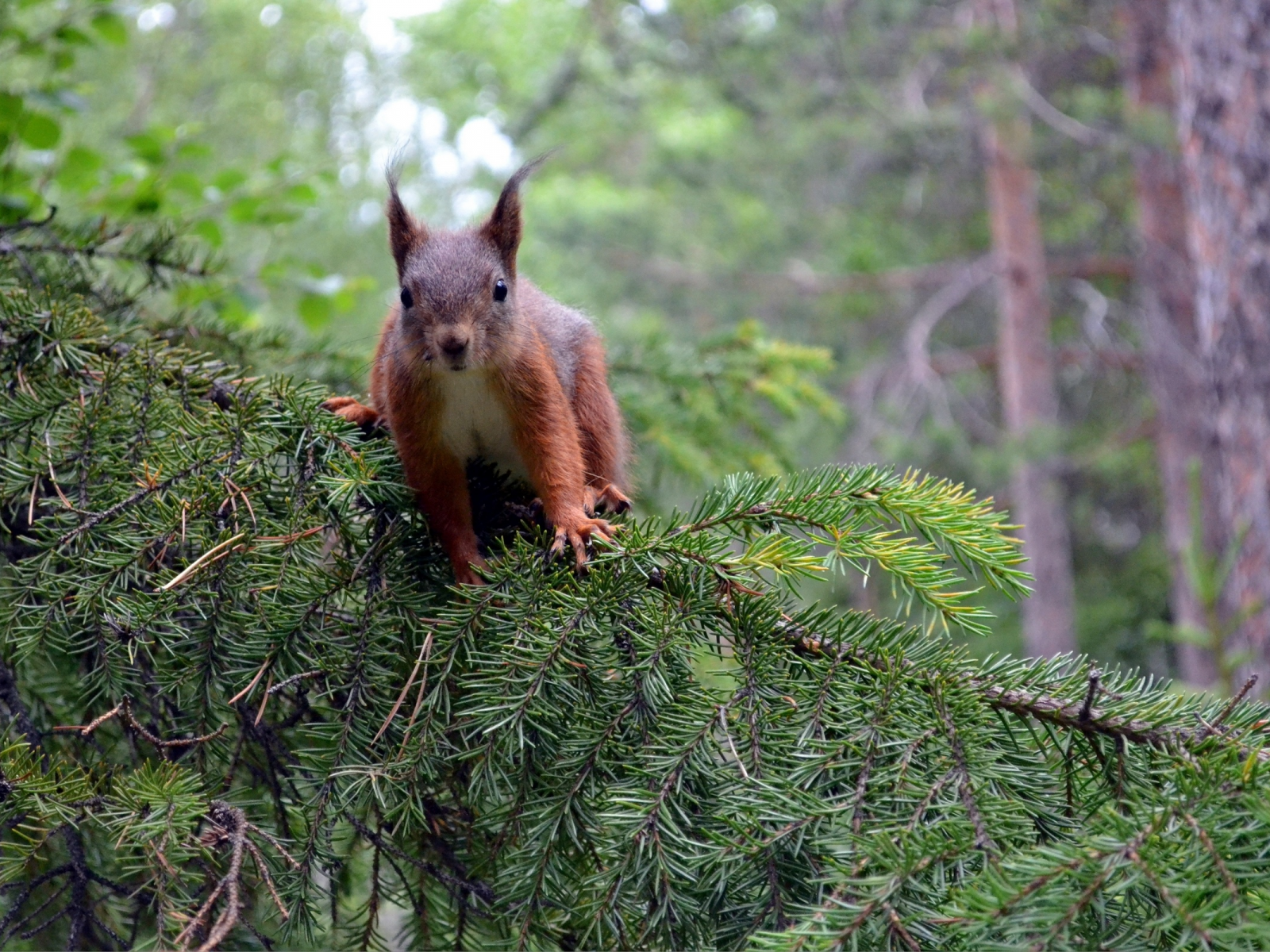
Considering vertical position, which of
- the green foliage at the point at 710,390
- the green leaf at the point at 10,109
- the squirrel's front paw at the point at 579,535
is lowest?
the green foliage at the point at 710,390

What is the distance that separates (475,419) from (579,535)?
1.15 ft

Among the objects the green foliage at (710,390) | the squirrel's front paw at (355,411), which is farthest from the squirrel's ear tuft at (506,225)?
the green foliage at (710,390)

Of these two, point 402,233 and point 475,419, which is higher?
point 402,233

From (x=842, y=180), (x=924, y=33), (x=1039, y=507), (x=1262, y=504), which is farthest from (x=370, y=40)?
(x=1262, y=504)

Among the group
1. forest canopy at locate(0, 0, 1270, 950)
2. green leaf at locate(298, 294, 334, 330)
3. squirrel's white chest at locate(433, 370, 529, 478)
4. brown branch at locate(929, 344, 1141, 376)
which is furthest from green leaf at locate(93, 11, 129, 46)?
brown branch at locate(929, 344, 1141, 376)

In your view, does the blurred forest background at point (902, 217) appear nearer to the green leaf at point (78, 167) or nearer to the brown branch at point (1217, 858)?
the green leaf at point (78, 167)

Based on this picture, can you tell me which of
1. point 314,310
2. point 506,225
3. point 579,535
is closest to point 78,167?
point 314,310

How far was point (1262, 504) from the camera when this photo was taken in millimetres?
3277

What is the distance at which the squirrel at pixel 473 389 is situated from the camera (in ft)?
4.78

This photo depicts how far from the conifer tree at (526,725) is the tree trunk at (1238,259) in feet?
8.13

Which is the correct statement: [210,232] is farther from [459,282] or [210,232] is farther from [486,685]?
[486,685]

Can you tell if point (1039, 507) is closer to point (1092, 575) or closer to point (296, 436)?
point (1092, 575)

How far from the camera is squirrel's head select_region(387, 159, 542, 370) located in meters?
1.53

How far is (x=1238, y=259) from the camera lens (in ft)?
10.9
